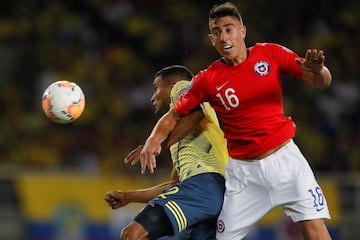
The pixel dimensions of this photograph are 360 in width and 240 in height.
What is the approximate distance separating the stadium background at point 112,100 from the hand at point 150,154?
2.75m

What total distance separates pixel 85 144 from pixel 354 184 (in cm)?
371

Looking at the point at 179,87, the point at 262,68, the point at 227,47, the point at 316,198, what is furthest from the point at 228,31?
the point at 316,198

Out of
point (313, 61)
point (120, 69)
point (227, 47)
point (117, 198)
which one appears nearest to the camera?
point (313, 61)

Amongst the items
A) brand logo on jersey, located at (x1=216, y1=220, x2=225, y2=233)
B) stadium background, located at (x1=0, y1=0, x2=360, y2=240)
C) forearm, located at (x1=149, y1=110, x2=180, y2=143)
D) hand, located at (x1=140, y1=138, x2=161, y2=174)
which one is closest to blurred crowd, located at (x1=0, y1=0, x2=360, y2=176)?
stadium background, located at (x1=0, y1=0, x2=360, y2=240)

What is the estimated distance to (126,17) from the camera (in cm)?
1402

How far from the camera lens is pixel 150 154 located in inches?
221

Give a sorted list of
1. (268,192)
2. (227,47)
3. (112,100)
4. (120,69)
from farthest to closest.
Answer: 1. (120,69)
2. (112,100)
3. (268,192)
4. (227,47)

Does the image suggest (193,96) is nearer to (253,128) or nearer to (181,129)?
(181,129)

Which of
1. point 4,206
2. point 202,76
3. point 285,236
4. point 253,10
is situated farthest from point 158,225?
point 4,206

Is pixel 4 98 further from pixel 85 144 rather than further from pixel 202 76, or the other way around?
pixel 202 76

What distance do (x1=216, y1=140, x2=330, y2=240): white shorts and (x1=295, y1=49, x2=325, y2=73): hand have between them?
24.1 inches

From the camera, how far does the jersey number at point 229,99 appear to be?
18.9 feet

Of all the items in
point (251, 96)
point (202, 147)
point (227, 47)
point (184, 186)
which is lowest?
point (184, 186)

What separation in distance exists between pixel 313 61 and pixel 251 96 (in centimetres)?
50
